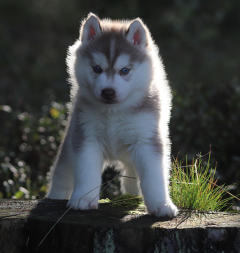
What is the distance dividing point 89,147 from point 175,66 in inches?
290

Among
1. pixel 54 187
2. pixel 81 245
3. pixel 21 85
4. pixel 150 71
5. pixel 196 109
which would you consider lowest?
pixel 81 245

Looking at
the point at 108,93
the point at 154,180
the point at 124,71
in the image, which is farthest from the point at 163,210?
the point at 124,71

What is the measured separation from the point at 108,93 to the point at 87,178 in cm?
73

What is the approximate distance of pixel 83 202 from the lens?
142 inches

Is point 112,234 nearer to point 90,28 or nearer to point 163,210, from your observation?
point 163,210

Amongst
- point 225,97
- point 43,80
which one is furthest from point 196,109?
point 43,80

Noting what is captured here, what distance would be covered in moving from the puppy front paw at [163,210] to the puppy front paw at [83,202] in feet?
1.56

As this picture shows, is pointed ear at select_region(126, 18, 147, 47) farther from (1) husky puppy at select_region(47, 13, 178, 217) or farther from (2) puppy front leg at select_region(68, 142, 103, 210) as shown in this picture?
(2) puppy front leg at select_region(68, 142, 103, 210)

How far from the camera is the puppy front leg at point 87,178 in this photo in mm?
3615

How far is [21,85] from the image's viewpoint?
33.0ft

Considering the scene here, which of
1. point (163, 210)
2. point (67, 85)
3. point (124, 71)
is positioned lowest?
point (163, 210)

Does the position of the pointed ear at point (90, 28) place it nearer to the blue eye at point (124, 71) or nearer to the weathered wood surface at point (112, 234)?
the blue eye at point (124, 71)

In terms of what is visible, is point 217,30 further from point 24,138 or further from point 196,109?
point 24,138

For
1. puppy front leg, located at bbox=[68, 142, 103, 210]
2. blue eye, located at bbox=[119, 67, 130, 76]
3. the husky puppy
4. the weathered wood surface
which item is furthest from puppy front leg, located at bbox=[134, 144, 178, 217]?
blue eye, located at bbox=[119, 67, 130, 76]
